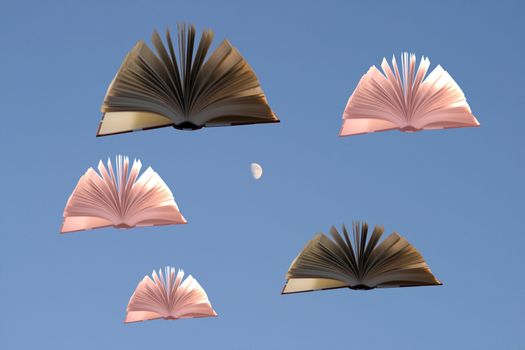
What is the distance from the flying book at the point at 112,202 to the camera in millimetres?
14070

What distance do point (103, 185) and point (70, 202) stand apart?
0.57 m

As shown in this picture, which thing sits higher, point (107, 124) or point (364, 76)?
point (364, 76)

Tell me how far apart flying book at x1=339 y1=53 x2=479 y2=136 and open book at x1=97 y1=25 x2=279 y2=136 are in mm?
2438

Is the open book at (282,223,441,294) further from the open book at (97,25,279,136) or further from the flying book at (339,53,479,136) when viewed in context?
the open book at (97,25,279,136)

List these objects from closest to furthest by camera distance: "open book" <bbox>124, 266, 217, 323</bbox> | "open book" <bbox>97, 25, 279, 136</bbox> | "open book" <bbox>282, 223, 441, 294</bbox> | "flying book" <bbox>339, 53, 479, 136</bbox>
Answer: "open book" <bbox>97, 25, 279, 136</bbox> → "flying book" <bbox>339, 53, 479, 136</bbox> → "open book" <bbox>282, 223, 441, 294</bbox> → "open book" <bbox>124, 266, 217, 323</bbox>

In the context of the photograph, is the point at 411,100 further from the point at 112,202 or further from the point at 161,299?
the point at 161,299

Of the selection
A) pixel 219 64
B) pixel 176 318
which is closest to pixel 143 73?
pixel 219 64

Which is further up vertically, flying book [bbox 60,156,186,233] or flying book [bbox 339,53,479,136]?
flying book [bbox 339,53,479,136]

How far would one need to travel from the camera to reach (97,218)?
14.2 meters

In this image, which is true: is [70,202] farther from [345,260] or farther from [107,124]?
[345,260]

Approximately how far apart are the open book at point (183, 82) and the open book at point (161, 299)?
590 cm

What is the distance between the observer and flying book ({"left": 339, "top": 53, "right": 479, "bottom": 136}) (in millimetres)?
13711

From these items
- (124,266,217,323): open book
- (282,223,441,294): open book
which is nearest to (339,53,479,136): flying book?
(282,223,441,294): open book

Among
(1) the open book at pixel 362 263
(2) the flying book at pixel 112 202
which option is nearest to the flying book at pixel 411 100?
(1) the open book at pixel 362 263
